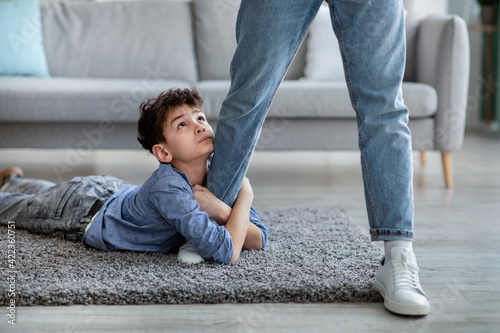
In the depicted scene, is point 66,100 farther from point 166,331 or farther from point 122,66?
point 166,331

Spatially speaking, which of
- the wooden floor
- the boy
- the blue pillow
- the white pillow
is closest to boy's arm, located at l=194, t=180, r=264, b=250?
the boy

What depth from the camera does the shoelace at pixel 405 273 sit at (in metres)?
1.00

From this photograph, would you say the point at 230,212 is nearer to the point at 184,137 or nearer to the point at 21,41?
the point at 184,137

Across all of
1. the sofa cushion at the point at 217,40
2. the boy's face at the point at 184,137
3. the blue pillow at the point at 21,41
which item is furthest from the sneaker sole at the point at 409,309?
the blue pillow at the point at 21,41

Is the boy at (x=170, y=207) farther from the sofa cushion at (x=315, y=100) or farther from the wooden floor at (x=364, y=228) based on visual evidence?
the sofa cushion at (x=315, y=100)

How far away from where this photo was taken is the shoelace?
3.29 feet

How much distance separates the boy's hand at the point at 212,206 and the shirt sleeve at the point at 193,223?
0.10 feet

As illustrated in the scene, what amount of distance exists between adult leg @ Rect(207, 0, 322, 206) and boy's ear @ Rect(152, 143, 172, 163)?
115 millimetres

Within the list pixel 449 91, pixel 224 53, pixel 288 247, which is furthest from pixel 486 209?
pixel 224 53

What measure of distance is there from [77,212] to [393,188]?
0.82 metres

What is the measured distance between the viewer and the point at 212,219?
1.25 meters

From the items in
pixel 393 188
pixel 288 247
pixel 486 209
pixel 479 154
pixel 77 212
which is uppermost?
pixel 393 188

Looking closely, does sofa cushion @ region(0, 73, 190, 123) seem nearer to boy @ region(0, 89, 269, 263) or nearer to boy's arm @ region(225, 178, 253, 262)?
boy @ region(0, 89, 269, 263)

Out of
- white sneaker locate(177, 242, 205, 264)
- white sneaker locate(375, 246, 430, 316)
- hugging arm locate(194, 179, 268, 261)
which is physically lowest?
white sneaker locate(177, 242, 205, 264)
